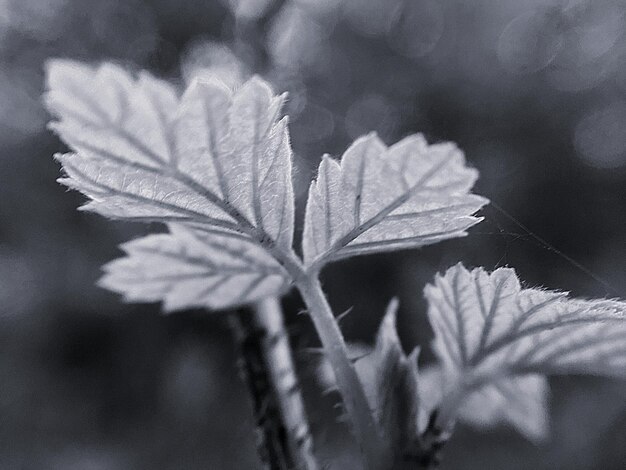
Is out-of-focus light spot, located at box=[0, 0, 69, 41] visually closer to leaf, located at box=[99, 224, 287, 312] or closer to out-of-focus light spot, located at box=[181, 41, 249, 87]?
out-of-focus light spot, located at box=[181, 41, 249, 87]

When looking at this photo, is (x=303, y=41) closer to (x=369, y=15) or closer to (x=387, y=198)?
(x=369, y=15)

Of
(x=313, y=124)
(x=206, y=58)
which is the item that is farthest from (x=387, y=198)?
(x=313, y=124)

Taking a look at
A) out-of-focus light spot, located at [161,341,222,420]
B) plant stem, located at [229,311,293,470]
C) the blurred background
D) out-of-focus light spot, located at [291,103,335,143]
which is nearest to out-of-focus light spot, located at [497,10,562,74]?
the blurred background

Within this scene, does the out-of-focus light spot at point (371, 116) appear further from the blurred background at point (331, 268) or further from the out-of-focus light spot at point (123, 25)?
the out-of-focus light spot at point (123, 25)

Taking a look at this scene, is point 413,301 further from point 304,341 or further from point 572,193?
point 304,341

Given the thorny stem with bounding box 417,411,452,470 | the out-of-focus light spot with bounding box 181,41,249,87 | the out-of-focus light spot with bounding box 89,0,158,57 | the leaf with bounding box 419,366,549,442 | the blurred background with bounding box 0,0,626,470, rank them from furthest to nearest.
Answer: the out-of-focus light spot with bounding box 89,0,158,57 < the blurred background with bounding box 0,0,626,470 < the out-of-focus light spot with bounding box 181,41,249,87 < the leaf with bounding box 419,366,549,442 < the thorny stem with bounding box 417,411,452,470

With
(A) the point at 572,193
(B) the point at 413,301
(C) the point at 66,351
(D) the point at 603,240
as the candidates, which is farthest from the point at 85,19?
(D) the point at 603,240
